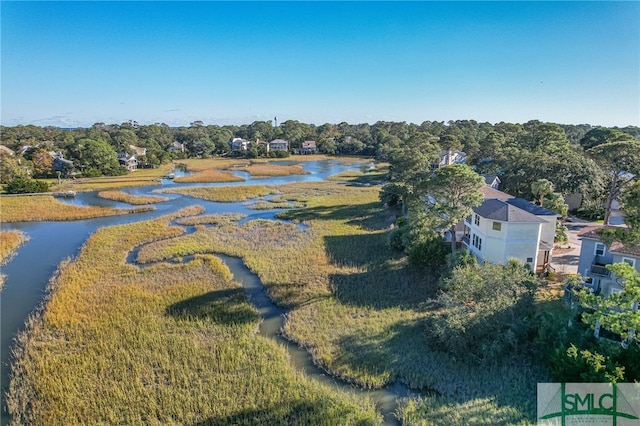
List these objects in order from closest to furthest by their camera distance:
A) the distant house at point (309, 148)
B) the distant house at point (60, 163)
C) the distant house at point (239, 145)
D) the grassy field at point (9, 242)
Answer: the grassy field at point (9, 242)
the distant house at point (60, 163)
the distant house at point (239, 145)
the distant house at point (309, 148)

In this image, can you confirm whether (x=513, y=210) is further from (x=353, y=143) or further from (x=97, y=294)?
(x=353, y=143)

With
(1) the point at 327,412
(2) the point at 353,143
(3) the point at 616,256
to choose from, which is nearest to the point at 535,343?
(3) the point at 616,256

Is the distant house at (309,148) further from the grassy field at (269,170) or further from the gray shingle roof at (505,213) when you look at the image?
the gray shingle roof at (505,213)

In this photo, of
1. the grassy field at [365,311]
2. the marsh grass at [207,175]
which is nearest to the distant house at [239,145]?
the marsh grass at [207,175]

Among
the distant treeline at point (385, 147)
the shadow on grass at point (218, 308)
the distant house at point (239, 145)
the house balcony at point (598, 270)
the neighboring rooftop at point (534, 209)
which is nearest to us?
the house balcony at point (598, 270)

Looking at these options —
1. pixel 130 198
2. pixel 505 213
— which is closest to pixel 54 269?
pixel 130 198

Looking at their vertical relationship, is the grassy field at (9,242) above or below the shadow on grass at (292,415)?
above
